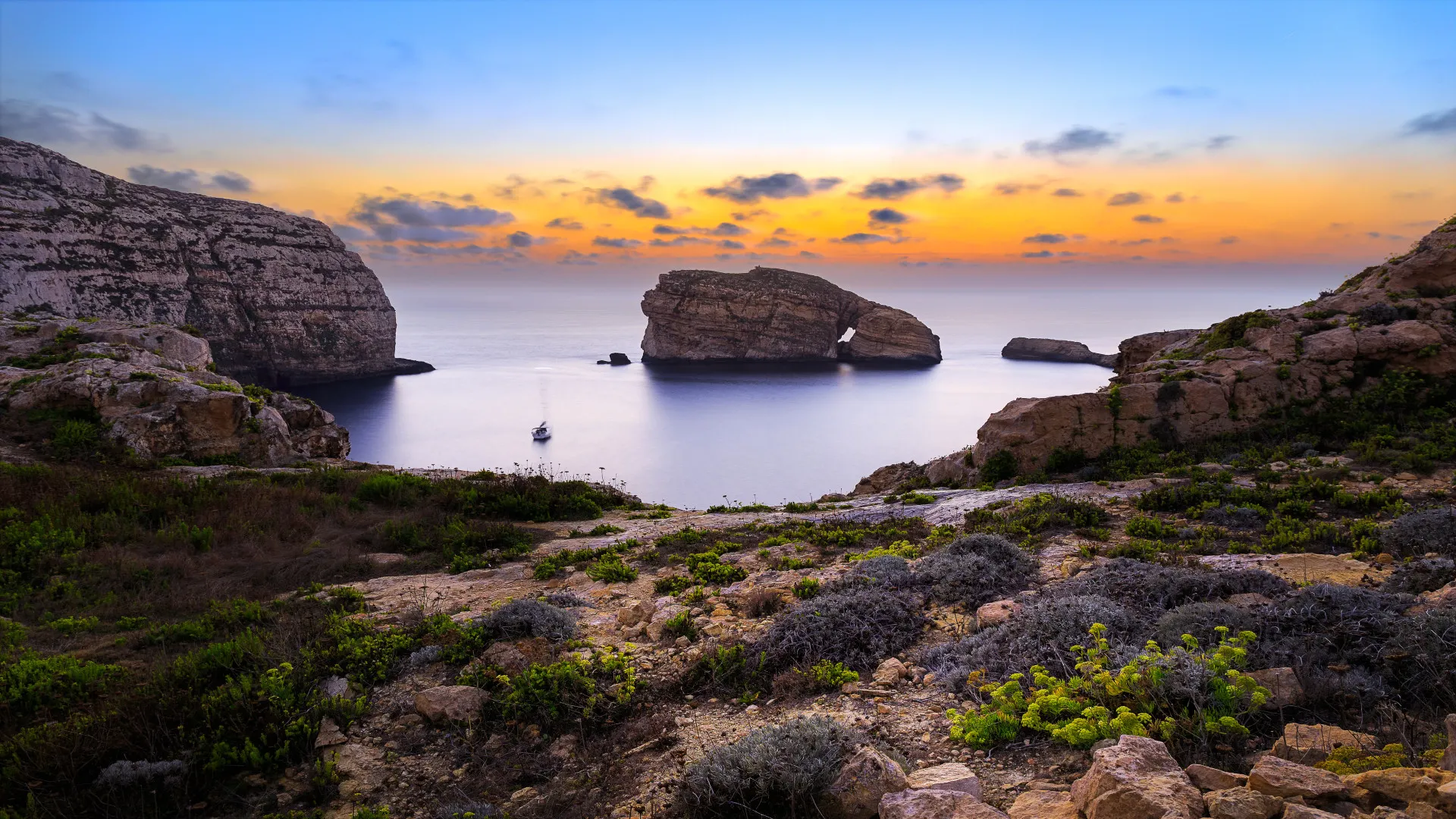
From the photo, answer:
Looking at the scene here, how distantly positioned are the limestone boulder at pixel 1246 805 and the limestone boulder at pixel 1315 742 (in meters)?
0.97

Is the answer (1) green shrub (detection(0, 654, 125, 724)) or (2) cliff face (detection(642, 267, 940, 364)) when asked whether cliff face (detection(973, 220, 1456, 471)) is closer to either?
(1) green shrub (detection(0, 654, 125, 724))

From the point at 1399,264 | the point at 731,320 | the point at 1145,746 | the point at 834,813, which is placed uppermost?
the point at 731,320

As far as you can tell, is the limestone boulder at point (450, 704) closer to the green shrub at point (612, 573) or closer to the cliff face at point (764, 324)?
the green shrub at point (612, 573)

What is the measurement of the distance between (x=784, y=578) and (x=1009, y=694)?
4.26 metres

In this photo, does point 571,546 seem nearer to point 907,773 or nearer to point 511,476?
point 511,476

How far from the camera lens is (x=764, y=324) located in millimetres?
97875

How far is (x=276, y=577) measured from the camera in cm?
960

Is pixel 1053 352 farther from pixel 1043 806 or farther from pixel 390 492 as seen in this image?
pixel 1043 806

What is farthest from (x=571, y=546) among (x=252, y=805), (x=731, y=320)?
(x=731, y=320)

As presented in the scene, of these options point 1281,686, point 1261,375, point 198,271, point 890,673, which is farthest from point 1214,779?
point 198,271

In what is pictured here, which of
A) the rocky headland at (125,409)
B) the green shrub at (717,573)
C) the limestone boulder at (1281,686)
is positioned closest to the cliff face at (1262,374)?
the green shrub at (717,573)

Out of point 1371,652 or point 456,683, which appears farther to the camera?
point 456,683

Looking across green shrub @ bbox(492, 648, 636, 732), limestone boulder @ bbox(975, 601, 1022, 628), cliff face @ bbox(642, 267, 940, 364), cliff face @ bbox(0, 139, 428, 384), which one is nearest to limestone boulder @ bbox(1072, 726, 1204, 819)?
limestone boulder @ bbox(975, 601, 1022, 628)

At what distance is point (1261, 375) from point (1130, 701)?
15.6 meters
